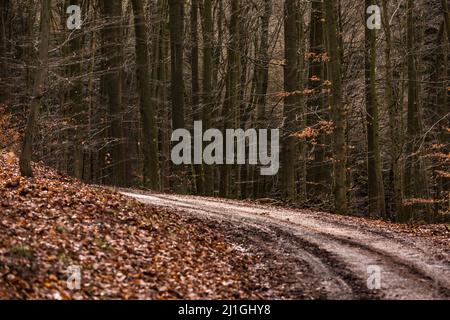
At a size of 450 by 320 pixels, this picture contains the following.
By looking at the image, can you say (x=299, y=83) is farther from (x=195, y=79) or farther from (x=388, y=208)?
(x=388, y=208)

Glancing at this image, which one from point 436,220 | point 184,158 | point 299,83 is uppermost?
point 299,83

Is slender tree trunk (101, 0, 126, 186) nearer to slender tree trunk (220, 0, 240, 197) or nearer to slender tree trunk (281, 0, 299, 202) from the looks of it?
slender tree trunk (220, 0, 240, 197)

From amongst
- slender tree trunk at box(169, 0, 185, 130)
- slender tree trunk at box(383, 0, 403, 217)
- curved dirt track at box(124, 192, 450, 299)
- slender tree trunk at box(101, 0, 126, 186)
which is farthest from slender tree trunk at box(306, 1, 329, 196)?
curved dirt track at box(124, 192, 450, 299)

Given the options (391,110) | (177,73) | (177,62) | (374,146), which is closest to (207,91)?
(177,73)

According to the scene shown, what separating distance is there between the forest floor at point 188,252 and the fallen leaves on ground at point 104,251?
0.07 ft

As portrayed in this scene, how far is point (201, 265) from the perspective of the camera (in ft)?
34.8

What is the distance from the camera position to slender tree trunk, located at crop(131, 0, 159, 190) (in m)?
22.7

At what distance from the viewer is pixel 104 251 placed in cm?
971

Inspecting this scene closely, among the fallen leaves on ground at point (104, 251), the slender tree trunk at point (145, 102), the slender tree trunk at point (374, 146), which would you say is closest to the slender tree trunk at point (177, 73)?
the slender tree trunk at point (145, 102)

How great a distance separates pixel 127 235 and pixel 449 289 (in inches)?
210

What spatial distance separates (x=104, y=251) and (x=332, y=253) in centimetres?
422

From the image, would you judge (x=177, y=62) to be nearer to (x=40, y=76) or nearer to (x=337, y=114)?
(x=337, y=114)
